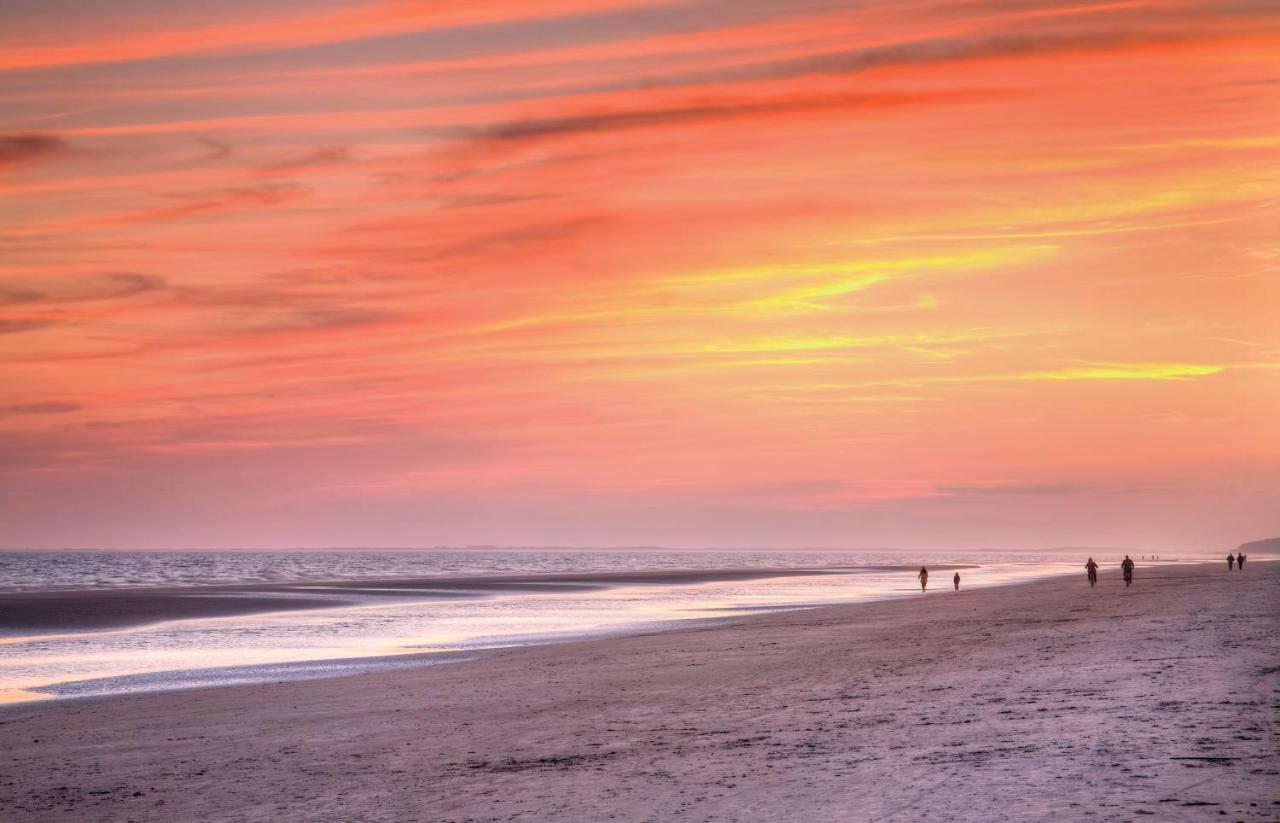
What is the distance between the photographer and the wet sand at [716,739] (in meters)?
12.5

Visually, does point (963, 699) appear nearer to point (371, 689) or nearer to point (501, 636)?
point (371, 689)

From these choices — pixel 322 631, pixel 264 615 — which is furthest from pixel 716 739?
pixel 264 615

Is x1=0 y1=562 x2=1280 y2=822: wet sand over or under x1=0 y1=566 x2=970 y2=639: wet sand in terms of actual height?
over

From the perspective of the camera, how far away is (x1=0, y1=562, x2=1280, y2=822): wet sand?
12508mm

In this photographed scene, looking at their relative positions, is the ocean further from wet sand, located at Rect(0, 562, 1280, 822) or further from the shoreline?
wet sand, located at Rect(0, 562, 1280, 822)

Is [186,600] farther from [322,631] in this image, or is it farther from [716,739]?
[716,739]

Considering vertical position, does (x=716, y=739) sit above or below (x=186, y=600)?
above

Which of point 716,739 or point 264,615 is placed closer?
point 716,739

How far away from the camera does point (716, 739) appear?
1689 centimetres

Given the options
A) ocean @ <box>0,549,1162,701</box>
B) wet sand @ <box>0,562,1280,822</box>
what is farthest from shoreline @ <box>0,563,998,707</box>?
wet sand @ <box>0,562,1280,822</box>

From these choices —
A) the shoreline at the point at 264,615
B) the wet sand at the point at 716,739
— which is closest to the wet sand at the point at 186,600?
the shoreline at the point at 264,615

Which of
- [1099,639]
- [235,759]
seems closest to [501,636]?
[1099,639]

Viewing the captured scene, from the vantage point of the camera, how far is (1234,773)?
482 inches

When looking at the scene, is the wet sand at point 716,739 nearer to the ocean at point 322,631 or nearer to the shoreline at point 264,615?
the shoreline at point 264,615
